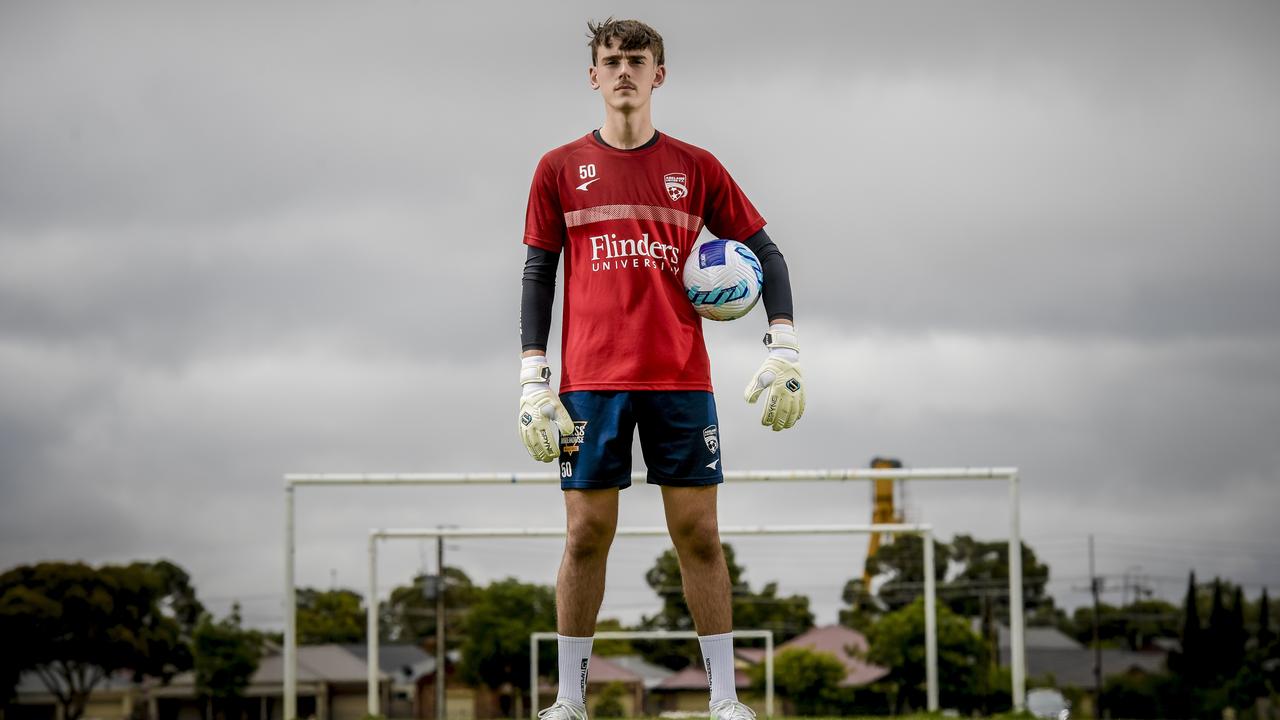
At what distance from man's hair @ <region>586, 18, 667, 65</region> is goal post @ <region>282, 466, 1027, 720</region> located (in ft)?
16.7

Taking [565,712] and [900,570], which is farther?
[900,570]

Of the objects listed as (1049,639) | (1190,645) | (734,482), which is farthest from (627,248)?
(1049,639)

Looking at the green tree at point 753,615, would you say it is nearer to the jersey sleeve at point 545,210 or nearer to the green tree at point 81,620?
the green tree at point 81,620

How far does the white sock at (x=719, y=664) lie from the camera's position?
16.0 ft

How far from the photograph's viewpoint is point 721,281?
192 inches

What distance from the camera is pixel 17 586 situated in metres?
48.5

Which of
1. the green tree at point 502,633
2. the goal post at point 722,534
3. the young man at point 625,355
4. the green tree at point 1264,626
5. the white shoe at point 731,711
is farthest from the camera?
the green tree at point 1264,626

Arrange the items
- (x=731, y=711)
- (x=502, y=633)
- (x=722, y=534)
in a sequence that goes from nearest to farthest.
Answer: (x=731, y=711) < (x=722, y=534) < (x=502, y=633)

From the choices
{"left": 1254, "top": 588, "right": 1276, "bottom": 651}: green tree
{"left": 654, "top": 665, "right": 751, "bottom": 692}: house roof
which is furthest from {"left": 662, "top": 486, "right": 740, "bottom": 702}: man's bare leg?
{"left": 654, "top": 665, "right": 751, "bottom": 692}: house roof

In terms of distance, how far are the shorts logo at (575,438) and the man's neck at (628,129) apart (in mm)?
1036

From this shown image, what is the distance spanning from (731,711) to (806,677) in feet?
183

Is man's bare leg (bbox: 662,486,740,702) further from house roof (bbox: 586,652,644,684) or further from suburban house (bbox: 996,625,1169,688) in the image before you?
suburban house (bbox: 996,625,1169,688)

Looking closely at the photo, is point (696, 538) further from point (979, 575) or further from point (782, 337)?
point (979, 575)

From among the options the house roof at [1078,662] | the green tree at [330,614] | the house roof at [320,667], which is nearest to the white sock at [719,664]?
the green tree at [330,614]
